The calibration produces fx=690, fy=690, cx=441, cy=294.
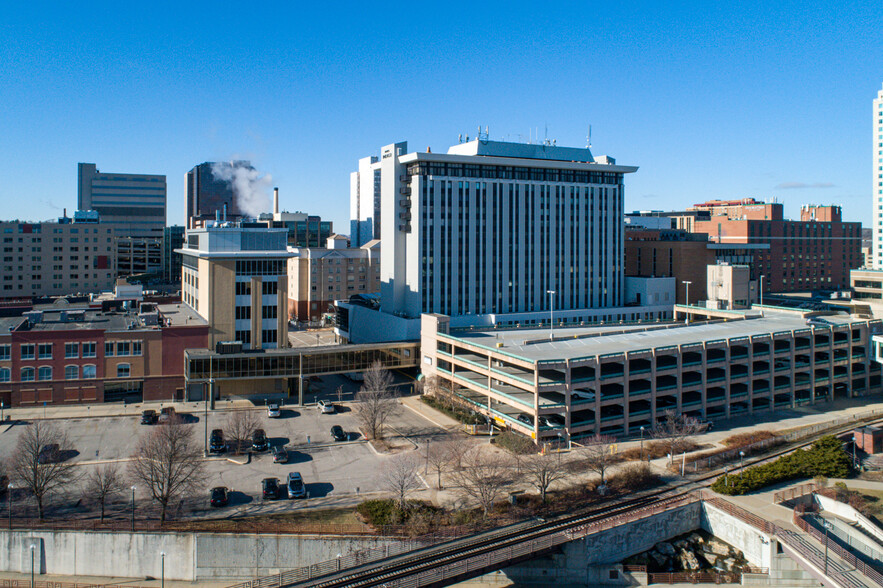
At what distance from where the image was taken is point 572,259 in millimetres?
95062

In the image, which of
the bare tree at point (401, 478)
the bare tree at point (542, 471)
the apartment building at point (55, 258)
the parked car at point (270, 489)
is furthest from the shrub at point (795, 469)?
the apartment building at point (55, 258)

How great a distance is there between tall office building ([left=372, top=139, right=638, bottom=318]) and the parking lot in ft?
78.8

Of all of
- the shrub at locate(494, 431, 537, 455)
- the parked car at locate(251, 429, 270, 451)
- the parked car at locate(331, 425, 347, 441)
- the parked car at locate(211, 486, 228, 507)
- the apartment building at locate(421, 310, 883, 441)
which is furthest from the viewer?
the apartment building at locate(421, 310, 883, 441)

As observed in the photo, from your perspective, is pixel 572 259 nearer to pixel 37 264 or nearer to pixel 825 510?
pixel 825 510

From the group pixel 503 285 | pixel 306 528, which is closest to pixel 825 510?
pixel 306 528

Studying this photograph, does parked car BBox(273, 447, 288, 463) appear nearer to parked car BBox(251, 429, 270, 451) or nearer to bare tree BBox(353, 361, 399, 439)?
parked car BBox(251, 429, 270, 451)

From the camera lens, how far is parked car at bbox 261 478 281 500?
150 ft

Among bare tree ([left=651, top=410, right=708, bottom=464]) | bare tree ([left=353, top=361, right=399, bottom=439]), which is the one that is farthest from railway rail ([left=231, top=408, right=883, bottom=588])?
bare tree ([left=353, top=361, right=399, bottom=439])

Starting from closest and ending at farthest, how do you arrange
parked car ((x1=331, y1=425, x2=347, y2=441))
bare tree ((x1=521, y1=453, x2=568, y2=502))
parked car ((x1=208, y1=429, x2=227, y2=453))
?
bare tree ((x1=521, y1=453, x2=568, y2=502)) < parked car ((x1=208, y1=429, x2=227, y2=453)) < parked car ((x1=331, y1=425, x2=347, y2=441))

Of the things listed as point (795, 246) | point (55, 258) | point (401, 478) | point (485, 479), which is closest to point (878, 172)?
point (795, 246)

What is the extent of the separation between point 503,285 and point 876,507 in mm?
51053

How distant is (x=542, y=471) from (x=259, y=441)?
23.4 m

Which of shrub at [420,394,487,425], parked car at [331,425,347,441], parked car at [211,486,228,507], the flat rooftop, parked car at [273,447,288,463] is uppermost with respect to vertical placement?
the flat rooftop

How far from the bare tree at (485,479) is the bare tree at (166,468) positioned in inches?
699
